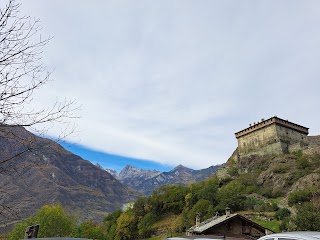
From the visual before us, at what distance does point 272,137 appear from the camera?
77188 millimetres

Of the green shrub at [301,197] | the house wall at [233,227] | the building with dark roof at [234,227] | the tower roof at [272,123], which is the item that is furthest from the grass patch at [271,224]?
the tower roof at [272,123]

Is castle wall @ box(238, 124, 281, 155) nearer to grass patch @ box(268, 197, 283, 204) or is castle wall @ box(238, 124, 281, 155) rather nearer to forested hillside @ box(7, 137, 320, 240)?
forested hillside @ box(7, 137, 320, 240)

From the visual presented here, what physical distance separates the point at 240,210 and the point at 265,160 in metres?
22.1

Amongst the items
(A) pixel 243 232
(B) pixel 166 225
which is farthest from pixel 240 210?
(A) pixel 243 232

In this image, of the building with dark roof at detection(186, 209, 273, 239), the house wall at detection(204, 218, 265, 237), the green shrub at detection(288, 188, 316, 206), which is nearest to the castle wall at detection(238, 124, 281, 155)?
the green shrub at detection(288, 188, 316, 206)

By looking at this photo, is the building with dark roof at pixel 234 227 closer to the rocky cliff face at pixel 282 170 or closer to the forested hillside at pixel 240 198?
the forested hillside at pixel 240 198

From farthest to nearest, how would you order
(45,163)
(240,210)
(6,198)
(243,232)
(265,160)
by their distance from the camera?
(265,160) < (240,210) < (243,232) < (6,198) < (45,163)

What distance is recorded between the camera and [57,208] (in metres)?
58.1

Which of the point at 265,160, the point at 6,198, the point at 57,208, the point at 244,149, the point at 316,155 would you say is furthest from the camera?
the point at 244,149

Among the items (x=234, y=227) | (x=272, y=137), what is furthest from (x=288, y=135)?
(x=234, y=227)

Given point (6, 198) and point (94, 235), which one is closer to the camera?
point (6, 198)

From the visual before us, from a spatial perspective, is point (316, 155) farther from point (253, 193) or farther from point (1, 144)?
point (1, 144)

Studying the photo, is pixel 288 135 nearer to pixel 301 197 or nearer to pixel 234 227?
pixel 301 197

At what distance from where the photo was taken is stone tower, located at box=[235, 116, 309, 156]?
2963 inches
